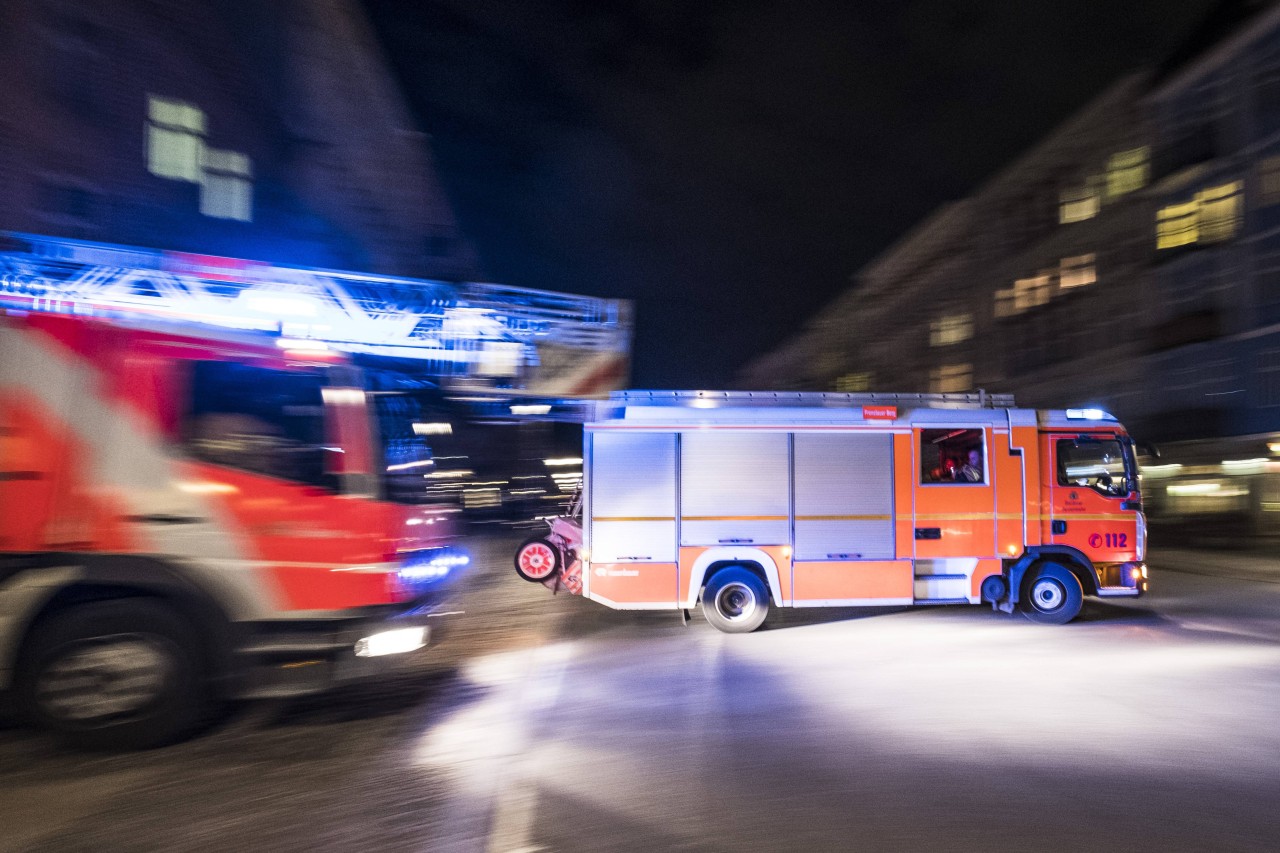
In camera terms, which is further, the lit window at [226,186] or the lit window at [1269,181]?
the lit window at [1269,181]

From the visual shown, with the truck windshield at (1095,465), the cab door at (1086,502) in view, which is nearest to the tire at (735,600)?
the cab door at (1086,502)

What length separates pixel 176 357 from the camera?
5555mm

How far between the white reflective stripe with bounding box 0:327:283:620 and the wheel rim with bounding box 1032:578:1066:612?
29.9 ft

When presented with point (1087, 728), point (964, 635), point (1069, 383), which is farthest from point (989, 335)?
point (1087, 728)

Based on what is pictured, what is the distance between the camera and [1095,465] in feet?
33.3

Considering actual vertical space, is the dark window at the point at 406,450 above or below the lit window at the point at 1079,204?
below

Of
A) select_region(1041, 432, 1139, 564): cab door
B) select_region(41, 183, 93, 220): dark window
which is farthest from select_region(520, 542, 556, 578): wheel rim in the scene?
select_region(41, 183, 93, 220): dark window

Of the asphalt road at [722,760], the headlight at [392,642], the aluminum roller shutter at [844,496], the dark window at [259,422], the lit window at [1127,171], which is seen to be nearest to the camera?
the asphalt road at [722,760]

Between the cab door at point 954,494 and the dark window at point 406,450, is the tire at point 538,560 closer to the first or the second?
the dark window at point 406,450

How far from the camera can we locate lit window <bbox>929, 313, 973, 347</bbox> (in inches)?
1609

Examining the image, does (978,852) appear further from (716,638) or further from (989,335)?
(989,335)

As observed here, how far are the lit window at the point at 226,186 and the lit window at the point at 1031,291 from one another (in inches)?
1157

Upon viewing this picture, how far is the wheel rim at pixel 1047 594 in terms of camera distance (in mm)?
10094

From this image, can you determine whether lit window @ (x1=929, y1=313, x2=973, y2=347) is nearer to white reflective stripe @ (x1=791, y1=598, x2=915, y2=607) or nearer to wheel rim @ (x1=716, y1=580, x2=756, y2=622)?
white reflective stripe @ (x1=791, y1=598, x2=915, y2=607)
